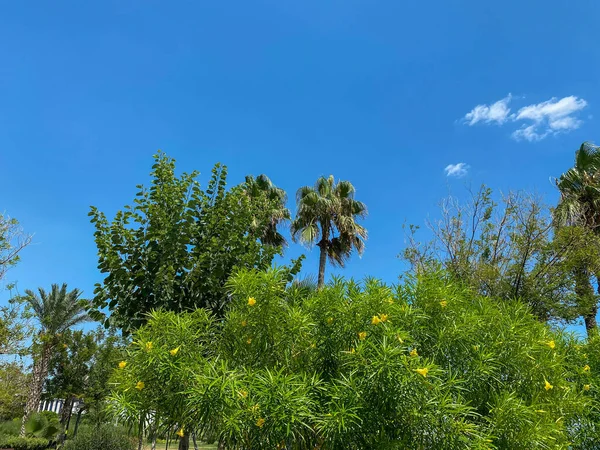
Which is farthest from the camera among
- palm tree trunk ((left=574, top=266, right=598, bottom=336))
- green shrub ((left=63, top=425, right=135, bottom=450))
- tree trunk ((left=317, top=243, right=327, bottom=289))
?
tree trunk ((left=317, top=243, right=327, bottom=289))

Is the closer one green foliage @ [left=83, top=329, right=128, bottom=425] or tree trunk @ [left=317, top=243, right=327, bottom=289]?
tree trunk @ [left=317, top=243, right=327, bottom=289]

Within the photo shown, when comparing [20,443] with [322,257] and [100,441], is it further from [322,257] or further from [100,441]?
[322,257]

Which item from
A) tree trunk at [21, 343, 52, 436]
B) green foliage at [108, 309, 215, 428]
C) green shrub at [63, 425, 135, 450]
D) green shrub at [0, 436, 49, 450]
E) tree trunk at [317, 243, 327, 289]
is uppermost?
tree trunk at [317, 243, 327, 289]

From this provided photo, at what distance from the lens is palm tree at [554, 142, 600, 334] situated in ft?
38.6

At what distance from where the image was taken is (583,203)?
47.3 feet

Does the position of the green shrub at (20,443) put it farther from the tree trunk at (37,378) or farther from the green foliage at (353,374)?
the green foliage at (353,374)

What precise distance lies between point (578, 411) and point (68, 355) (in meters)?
23.6

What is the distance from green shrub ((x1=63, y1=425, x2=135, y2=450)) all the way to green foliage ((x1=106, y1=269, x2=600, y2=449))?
10.6 meters

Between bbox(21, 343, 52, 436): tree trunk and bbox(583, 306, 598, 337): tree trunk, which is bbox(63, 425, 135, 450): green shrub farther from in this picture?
bbox(583, 306, 598, 337): tree trunk

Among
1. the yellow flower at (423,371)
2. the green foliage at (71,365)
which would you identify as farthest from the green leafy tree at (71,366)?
the yellow flower at (423,371)

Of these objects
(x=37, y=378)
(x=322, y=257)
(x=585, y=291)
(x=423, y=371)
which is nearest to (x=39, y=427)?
(x=37, y=378)

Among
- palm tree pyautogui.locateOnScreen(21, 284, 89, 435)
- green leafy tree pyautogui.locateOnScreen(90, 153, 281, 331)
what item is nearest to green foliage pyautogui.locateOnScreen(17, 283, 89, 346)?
palm tree pyautogui.locateOnScreen(21, 284, 89, 435)

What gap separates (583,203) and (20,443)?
22.5 m

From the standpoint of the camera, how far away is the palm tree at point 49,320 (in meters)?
20.7
